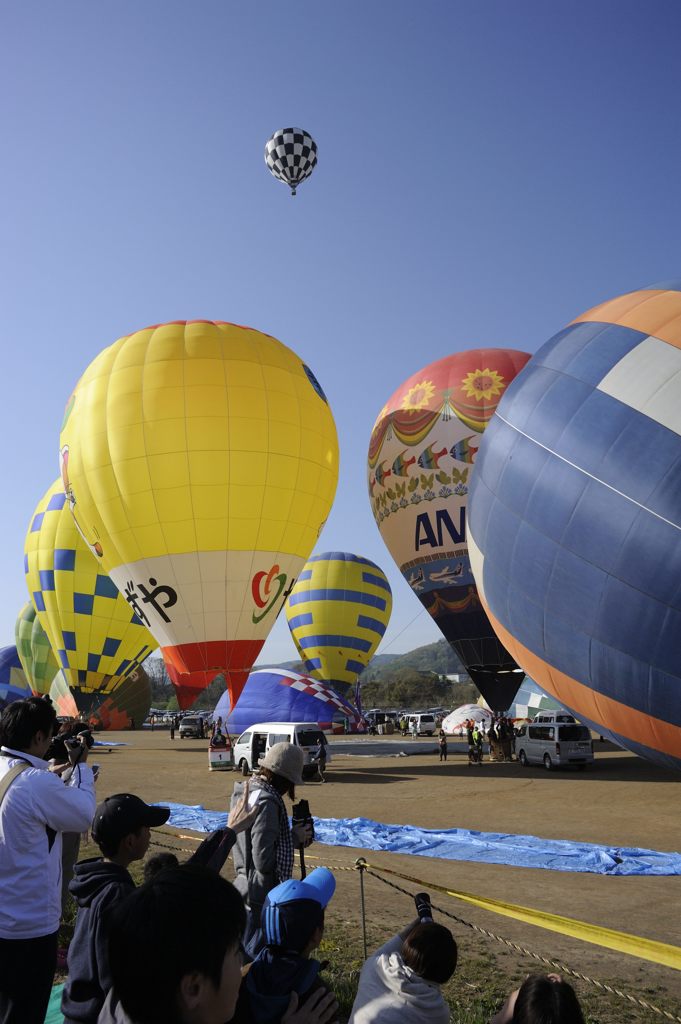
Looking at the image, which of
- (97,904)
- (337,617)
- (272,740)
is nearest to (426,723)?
(337,617)

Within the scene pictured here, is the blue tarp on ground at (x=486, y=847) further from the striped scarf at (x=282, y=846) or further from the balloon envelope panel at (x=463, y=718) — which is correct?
the balloon envelope panel at (x=463, y=718)

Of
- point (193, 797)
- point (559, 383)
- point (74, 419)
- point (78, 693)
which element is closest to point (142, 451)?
point (74, 419)

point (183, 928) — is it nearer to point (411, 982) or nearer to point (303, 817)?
point (411, 982)

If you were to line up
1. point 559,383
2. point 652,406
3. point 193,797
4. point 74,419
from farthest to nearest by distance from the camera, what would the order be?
1. point 74,419
2. point 193,797
3. point 559,383
4. point 652,406

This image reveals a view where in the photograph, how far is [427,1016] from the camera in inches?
119

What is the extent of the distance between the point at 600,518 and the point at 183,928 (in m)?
9.26

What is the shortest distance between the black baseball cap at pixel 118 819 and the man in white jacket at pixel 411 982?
1.12m

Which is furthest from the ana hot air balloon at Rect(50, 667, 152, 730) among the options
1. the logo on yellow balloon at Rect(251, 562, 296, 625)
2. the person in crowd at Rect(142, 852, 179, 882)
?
the person in crowd at Rect(142, 852, 179, 882)

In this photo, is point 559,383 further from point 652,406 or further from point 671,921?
point 671,921

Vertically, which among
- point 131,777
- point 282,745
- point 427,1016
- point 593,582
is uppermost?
point 593,582

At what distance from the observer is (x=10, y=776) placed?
3461mm

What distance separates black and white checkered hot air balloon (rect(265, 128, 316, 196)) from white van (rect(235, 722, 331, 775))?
18540 millimetres

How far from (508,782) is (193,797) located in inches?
304

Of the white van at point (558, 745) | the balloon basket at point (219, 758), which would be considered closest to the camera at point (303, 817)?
the white van at point (558, 745)
